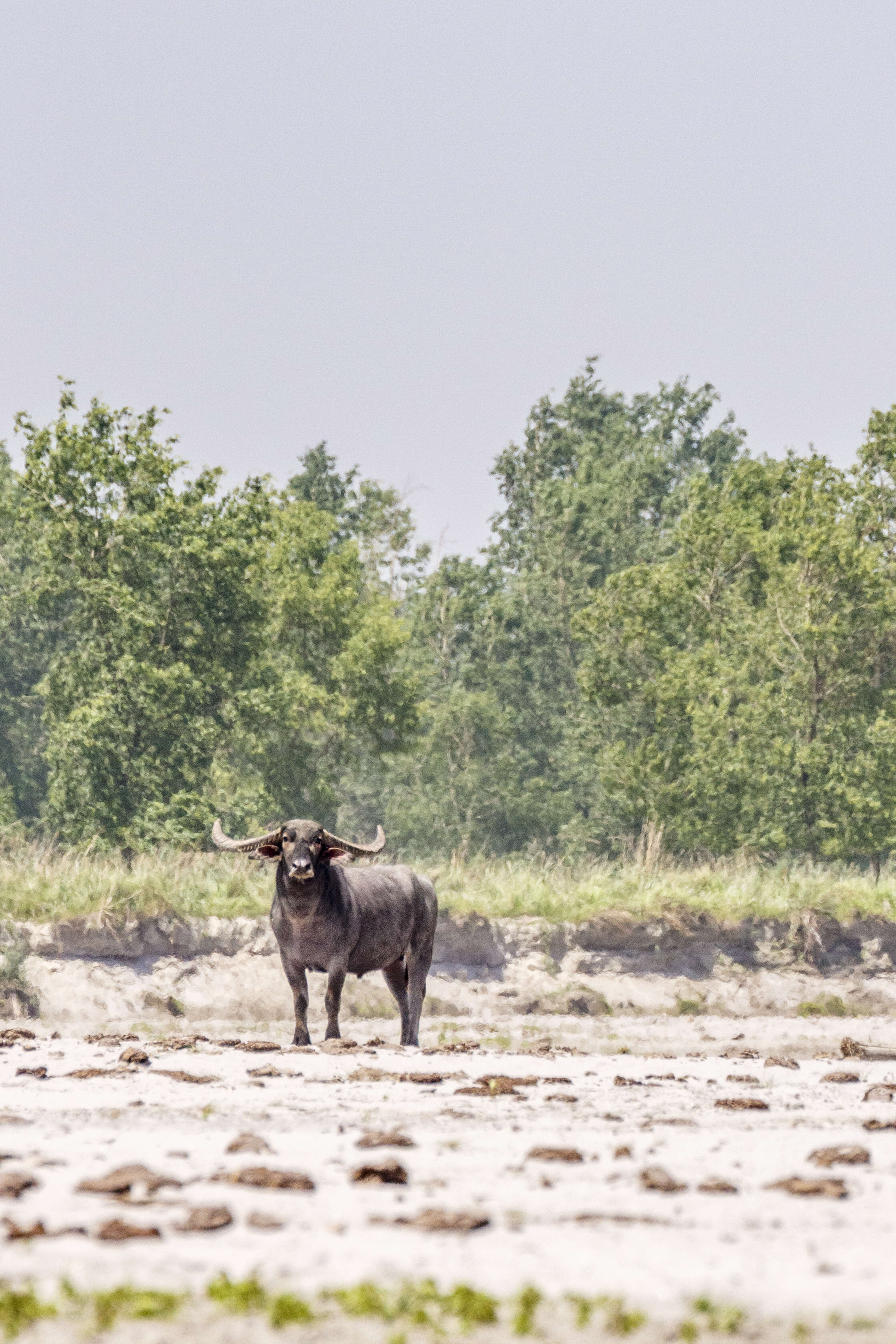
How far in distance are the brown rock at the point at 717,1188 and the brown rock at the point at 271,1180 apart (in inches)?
58.6

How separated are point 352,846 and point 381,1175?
9.17m

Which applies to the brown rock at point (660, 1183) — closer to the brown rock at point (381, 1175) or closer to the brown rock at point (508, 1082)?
the brown rock at point (381, 1175)

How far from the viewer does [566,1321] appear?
4066 millimetres

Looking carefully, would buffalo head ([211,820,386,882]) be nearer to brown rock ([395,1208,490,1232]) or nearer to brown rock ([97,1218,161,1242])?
brown rock ([395,1208,490,1232])

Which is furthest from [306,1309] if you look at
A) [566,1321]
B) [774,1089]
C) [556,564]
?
[556,564]

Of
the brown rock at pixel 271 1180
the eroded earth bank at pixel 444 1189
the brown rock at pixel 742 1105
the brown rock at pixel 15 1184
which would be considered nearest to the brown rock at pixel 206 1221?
the eroded earth bank at pixel 444 1189

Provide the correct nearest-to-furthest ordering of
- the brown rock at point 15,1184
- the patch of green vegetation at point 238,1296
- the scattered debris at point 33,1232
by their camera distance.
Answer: the patch of green vegetation at point 238,1296, the scattered debris at point 33,1232, the brown rock at point 15,1184

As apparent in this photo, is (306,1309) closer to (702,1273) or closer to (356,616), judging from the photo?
(702,1273)

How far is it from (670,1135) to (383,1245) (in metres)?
3.01

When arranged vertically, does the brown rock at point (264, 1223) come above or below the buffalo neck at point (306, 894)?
below

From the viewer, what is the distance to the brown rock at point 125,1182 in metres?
5.48

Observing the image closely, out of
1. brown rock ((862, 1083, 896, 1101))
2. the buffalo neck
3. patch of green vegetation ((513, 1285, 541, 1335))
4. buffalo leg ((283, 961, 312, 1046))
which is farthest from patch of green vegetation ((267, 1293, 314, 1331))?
Result: the buffalo neck

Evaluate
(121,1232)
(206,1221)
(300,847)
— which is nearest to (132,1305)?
(121,1232)

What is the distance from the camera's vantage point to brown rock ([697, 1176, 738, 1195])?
5.76 m
